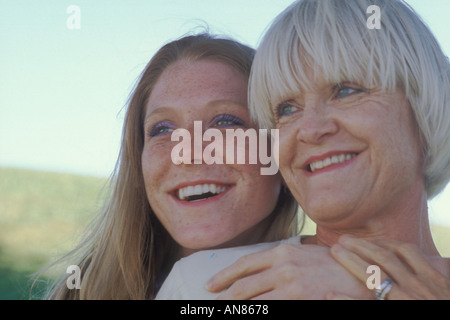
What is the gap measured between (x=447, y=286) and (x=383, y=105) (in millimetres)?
691

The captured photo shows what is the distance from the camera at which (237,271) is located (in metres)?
1.84

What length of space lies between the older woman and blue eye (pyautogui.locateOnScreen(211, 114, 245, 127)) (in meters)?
0.30

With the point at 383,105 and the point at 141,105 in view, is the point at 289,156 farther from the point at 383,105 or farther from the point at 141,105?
the point at 141,105

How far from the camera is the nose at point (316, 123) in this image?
6.60ft

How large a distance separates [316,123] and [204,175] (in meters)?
0.62

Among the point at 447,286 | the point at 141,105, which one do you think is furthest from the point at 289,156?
the point at 141,105

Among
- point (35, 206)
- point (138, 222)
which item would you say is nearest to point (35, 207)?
point (35, 206)

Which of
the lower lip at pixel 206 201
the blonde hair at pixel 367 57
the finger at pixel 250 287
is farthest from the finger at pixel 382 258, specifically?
the lower lip at pixel 206 201

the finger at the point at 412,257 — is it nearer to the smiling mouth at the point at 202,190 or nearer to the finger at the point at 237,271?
the finger at the point at 237,271

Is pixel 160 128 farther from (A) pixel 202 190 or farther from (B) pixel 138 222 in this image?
(B) pixel 138 222

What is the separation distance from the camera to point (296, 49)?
2137mm

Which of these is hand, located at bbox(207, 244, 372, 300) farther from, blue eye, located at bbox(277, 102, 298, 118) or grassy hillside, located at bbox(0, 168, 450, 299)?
grassy hillside, located at bbox(0, 168, 450, 299)
